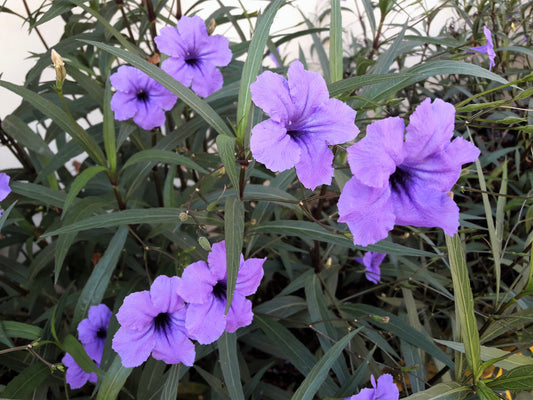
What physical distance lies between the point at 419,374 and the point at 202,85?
561 mm

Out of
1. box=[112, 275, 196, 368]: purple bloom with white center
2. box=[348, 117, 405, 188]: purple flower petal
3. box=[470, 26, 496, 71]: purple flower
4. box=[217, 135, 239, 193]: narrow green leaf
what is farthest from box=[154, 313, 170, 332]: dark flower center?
box=[470, 26, 496, 71]: purple flower

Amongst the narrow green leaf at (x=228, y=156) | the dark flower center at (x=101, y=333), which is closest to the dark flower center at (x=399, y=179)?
the narrow green leaf at (x=228, y=156)

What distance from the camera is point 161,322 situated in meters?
Answer: 0.53

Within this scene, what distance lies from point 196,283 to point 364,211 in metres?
0.21

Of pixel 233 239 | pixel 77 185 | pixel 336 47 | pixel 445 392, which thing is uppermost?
pixel 336 47

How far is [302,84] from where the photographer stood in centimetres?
39

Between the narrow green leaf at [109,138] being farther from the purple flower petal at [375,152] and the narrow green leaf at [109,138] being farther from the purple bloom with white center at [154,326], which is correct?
the purple flower petal at [375,152]

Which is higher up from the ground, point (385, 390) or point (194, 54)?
point (194, 54)

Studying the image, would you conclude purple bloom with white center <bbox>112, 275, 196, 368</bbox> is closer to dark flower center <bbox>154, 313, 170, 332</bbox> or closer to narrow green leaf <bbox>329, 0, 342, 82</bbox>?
dark flower center <bbox>154, 313, 170, 332</bbox>

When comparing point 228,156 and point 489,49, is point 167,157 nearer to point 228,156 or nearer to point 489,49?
point 228,156

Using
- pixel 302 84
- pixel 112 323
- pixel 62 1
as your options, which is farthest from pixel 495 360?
pixel 62 1

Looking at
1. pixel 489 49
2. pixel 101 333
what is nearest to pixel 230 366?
pixel 101 333

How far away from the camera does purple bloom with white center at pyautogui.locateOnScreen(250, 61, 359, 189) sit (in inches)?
14.8

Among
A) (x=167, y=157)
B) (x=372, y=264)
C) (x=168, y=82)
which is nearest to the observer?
(x=168, y=82)
